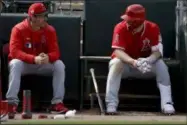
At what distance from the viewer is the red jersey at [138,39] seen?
297 inches

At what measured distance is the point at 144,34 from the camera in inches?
300

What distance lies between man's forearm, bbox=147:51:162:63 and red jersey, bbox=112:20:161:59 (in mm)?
119

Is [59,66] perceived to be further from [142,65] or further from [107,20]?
[107,20]

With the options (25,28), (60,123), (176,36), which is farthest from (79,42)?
(60,123)

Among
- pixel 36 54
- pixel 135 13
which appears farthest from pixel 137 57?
pixel 36 54

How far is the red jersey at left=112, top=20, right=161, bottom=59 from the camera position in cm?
755

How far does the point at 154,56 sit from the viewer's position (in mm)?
7426

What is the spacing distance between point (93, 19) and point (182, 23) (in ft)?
4.16

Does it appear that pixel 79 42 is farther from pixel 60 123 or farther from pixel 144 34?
pixel 60 123

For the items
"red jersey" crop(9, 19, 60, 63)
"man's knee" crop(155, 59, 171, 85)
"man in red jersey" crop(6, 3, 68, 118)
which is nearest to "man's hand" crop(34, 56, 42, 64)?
"man in red jersey" crop(6, 3, 68, 118)

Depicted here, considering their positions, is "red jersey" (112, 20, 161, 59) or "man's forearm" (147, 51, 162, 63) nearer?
"man's forearm" (147, 51, 162, 63)

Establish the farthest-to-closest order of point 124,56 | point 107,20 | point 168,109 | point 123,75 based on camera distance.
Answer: point 107,20
point 123,75
point 124,56
point 168,109

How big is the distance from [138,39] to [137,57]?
233 mm

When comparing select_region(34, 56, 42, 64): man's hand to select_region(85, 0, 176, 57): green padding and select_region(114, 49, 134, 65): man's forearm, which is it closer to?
select_region(114, 49, 134, 65): man's forearm
